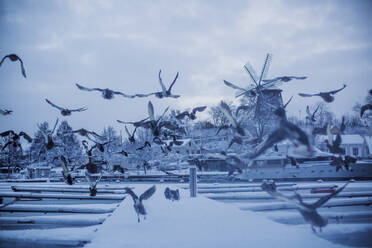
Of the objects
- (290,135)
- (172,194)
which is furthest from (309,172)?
(290,135)

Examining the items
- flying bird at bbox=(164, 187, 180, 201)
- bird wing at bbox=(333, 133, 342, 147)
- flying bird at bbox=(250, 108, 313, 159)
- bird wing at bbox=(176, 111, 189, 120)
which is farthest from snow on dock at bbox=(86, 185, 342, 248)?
flying bird at bbox=(250, 108, 313, 159)

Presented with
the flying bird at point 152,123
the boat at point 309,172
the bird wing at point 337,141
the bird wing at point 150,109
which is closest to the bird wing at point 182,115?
the flying bird at point 152,123

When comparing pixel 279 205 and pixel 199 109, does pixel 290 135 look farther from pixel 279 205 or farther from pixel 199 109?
pixel 279 205

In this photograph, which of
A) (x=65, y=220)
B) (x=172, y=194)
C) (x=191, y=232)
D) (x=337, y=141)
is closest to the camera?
(x=337, y=141)

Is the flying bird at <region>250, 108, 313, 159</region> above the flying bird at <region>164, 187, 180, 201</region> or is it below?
above

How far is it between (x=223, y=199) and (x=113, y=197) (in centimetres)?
421

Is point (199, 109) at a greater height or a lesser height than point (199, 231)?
greater

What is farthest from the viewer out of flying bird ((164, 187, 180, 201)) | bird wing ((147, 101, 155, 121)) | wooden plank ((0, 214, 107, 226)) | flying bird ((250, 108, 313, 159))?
flying bird ((164, 187, 180, 201))

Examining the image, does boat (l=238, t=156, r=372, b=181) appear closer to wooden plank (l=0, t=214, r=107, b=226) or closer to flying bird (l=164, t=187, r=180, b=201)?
flying bird (l=164, t=187, r=180, b=201)

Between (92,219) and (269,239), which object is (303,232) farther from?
(92,219)

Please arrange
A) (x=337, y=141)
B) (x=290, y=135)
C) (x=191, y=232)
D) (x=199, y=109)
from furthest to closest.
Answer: (x=191, y=232), (x=199, y=109), (x=337, y=141), (x=290, y=135)

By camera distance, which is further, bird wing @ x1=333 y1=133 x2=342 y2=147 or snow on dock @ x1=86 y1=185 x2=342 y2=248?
snow on dock @ x1=86 y1=185 x2=342 y2=248

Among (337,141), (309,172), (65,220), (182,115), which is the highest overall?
(182,115)

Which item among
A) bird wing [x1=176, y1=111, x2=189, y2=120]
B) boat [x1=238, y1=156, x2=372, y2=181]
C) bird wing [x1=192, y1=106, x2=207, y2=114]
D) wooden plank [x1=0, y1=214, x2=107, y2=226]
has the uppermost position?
bird wing [x1=192, y1=106, x2=207, y2=114]
